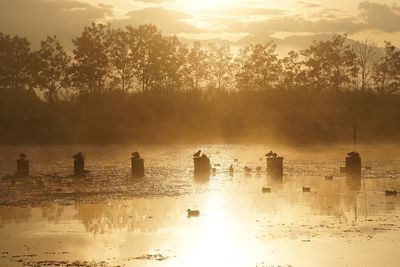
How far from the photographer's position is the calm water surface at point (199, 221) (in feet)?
66.3

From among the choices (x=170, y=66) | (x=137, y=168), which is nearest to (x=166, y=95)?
(x=170, y=66)

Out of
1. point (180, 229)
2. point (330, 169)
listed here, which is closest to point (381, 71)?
point (330, 169)

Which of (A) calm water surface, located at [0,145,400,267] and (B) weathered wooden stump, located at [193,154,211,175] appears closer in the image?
(A) calm water surface, located at [0,145,400,267]

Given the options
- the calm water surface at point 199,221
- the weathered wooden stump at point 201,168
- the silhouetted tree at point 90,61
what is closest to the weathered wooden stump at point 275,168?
the calm water surface at point 199,221

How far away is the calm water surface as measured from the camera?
20.2 metres

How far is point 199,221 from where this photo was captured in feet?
86.0

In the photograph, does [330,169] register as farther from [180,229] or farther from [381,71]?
[381,71]

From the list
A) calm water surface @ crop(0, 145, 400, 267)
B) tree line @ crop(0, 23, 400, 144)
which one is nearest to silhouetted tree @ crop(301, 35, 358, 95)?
tree line @ crop(0, 23, 400, 144)

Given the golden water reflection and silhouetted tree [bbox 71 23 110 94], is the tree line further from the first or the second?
the golden water reflection

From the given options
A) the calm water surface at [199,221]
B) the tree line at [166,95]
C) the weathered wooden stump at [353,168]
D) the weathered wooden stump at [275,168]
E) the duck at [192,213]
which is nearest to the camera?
the calm water surface at [199,221]

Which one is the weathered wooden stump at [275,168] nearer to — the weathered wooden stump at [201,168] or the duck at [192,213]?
the weathered wooden stump at [201,168]

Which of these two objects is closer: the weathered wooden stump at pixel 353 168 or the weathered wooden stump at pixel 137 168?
the weathered wooden stump at pixel 353 168

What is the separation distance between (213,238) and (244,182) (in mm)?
17460

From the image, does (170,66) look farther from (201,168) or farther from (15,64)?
(201,168)
